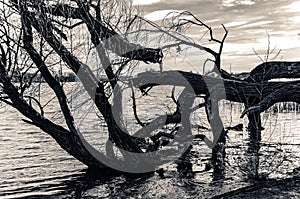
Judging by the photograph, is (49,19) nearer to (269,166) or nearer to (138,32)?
(138,32)

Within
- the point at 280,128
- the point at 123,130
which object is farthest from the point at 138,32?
the point at 280,128

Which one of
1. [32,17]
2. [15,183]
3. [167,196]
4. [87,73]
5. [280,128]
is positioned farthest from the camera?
[280,128]

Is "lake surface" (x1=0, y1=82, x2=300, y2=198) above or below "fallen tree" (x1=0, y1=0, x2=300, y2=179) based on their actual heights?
below

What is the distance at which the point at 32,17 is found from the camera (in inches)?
422

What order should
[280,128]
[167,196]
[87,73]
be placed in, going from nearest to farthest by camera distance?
1. [167,196]
2. [87,73]
3. [280,128]

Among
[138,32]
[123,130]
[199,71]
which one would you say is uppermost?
[138,32]

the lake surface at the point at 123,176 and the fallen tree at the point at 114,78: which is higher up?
the fallen tree at the point at 114,78

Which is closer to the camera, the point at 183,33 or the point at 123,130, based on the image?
the point at 123,130

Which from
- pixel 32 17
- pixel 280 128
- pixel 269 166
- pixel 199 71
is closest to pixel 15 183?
pixel 32 17

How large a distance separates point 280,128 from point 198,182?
13.3 meters

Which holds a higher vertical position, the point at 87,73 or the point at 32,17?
the point at 32,17

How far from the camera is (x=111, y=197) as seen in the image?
34.0 ft

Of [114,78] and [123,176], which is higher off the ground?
[114,78]

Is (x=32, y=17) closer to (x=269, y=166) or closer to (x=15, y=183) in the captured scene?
(x=15, y=183)
